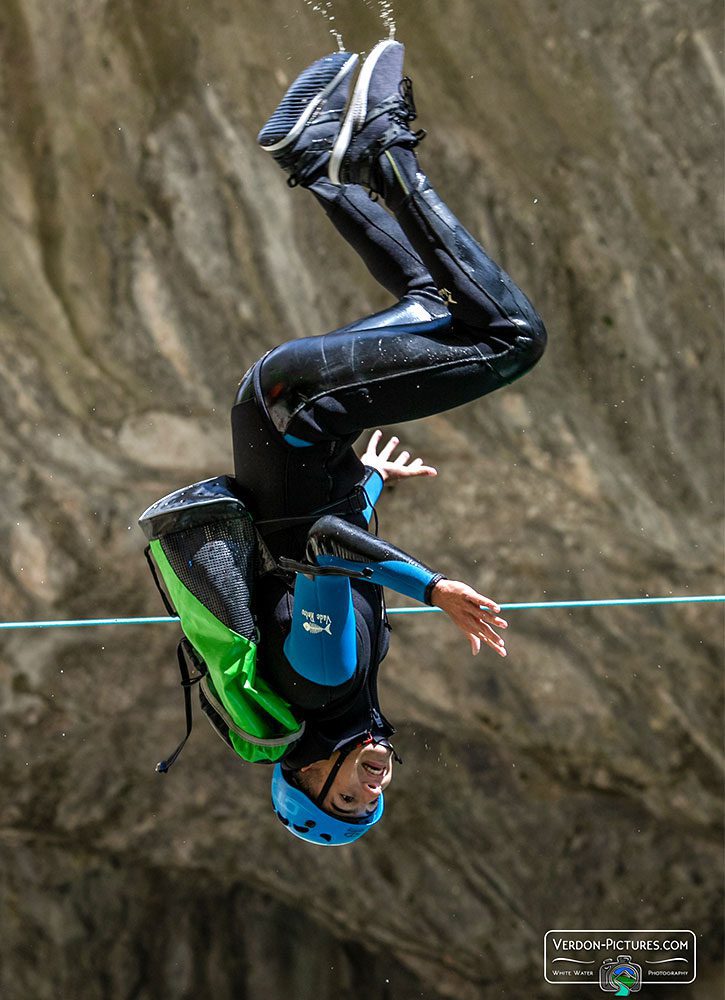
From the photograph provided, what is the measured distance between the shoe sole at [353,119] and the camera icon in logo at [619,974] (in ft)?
10.8

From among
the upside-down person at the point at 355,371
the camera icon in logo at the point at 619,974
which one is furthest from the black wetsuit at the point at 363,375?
the camera icon in logo at the point at 619,974

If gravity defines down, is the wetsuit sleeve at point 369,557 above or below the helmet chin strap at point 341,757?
above

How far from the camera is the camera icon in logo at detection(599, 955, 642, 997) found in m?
4.42

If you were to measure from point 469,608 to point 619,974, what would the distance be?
117 inches

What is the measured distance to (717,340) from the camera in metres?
4.26

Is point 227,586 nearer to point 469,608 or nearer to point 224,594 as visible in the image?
point 224,594

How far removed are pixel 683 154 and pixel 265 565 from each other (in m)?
2.52

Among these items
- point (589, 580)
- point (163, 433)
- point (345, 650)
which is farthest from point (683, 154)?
point (345, 650)

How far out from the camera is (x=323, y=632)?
7.25ft

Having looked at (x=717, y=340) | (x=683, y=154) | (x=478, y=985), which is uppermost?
(x=683, y=154)

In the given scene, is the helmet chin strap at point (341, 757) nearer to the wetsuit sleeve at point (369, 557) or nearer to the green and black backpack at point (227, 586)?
the green and black backpack at point (227, 586)

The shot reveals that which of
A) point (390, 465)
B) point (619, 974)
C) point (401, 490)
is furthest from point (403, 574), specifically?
point (619, 974)

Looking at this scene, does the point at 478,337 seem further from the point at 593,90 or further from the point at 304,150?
the point at 593,90

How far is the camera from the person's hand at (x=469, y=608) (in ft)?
6.37
